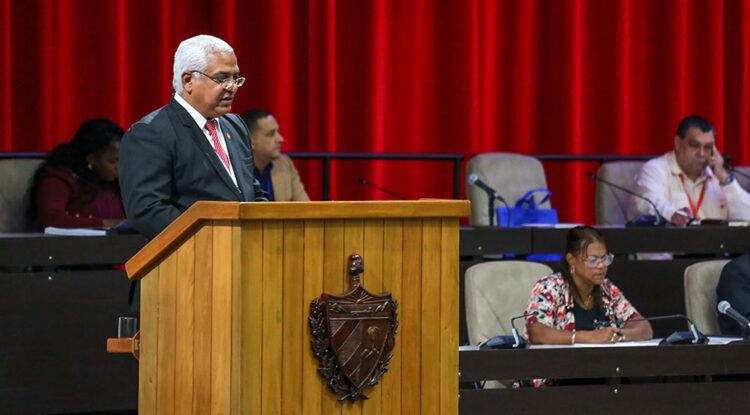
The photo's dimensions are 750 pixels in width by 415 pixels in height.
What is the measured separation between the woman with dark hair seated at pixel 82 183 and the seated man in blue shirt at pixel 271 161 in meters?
0.63

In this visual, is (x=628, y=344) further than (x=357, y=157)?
No

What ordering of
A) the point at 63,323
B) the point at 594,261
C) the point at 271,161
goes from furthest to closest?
the point at 271,161 < the point at 594,261 < the point at 63,323

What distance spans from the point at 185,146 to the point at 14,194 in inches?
91.7

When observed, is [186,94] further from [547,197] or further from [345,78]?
[345,78]

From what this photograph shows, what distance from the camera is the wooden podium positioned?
2525 mm

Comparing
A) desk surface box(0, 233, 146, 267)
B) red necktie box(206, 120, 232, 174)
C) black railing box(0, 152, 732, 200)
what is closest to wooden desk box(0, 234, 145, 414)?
desk surface box(0, 233, 146, 267)

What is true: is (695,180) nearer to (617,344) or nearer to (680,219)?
(680,219)

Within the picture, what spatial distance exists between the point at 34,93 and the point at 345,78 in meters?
1.62

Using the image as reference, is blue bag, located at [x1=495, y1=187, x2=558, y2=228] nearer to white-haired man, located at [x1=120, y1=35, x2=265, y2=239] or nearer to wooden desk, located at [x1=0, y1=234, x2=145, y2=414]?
wooden desk, located at [x1=0, y1=234, x2=145, y2=414]

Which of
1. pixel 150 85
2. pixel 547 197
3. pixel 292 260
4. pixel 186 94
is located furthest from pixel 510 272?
pixel 150 85

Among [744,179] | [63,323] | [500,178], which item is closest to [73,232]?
[63,323]

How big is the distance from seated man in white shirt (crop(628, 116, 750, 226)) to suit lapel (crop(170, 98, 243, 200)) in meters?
3.47

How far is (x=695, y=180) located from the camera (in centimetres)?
648

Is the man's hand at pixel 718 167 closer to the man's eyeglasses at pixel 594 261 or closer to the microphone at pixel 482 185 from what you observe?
the microphone at pixel 482 185
